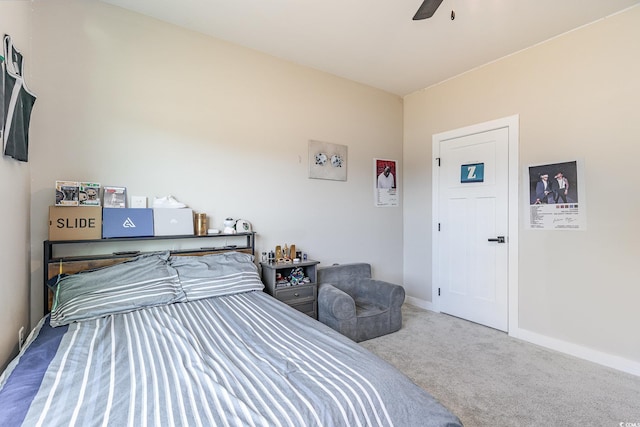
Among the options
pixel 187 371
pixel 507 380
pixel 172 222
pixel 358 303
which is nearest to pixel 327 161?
pixel 358 303

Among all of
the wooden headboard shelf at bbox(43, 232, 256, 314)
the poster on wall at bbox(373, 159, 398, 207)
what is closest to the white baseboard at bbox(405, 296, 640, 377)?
the poster on wall at bbox(373, 159, 398, 207)

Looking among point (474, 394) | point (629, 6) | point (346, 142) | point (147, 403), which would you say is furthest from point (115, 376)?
point (629, 6)

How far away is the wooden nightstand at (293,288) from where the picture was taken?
2768 millimetres

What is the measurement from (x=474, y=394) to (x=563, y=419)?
480mm

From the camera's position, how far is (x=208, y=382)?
1.10 m

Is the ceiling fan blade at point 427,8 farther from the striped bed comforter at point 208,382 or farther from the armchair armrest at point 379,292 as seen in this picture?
the armchair armrest at point 379,292

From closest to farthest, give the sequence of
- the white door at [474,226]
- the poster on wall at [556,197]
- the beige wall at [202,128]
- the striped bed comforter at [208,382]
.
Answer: the striped bed comforter at [208,382]
the beige wall at [202,128]
the poster on wall at [556,197]
the white door at [474,226]

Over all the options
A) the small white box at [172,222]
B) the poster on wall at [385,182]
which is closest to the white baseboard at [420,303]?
the poster on wall at [385,182]

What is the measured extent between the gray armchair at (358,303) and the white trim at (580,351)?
120 cm

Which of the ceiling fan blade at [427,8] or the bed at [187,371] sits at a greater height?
the ceiling fan blade at [427,8]

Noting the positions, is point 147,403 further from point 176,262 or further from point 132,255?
point 132,255

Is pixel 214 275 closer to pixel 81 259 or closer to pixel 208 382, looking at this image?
pixel 81 259

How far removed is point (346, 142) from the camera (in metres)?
3.69

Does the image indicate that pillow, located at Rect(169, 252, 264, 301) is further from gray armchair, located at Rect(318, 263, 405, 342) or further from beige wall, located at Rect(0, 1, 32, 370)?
beige wall, located at Rect(0, 1, 32, 370)
